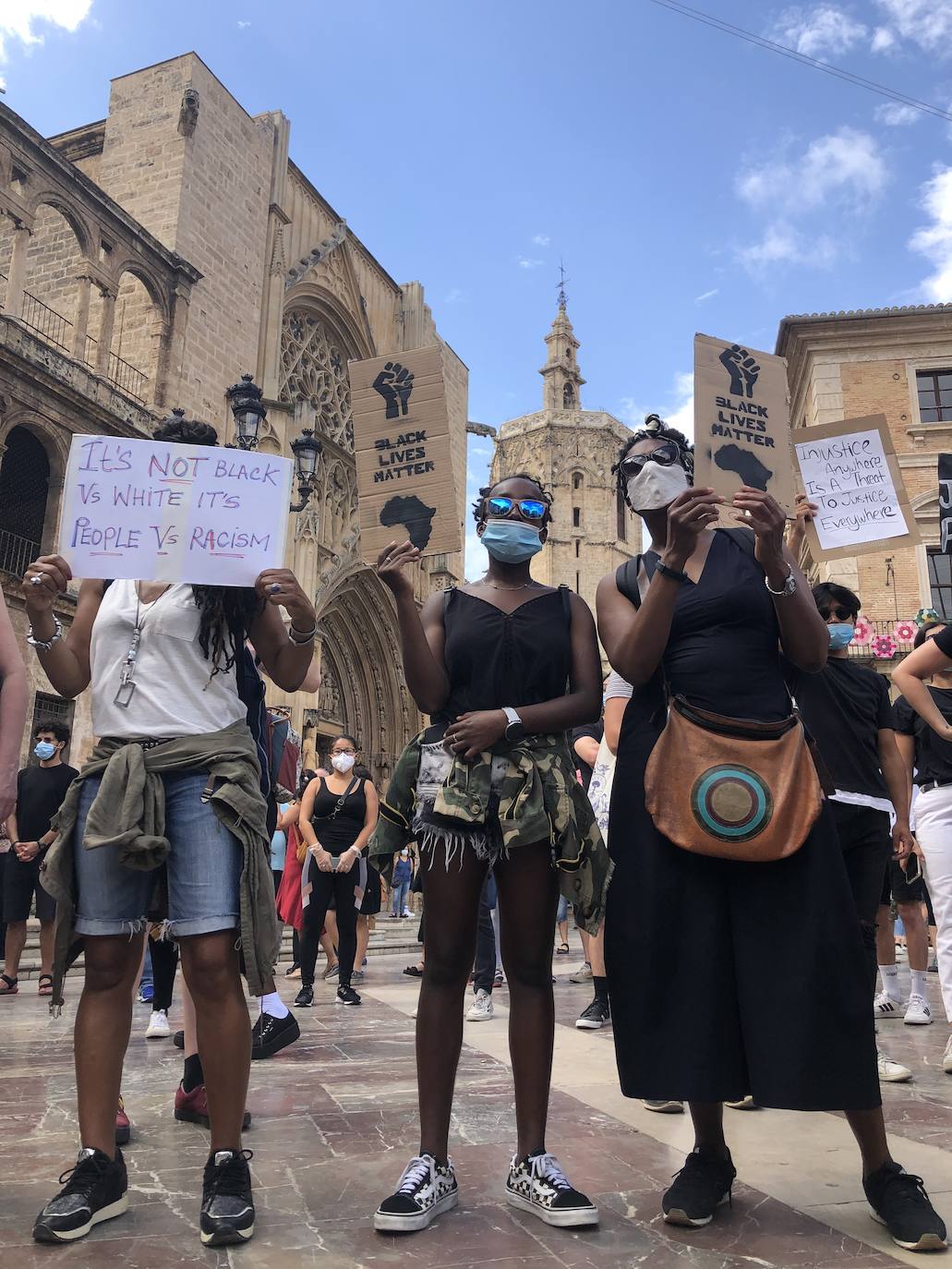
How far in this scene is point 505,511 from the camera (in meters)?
3.02

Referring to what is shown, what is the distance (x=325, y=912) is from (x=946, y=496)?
5169 mm

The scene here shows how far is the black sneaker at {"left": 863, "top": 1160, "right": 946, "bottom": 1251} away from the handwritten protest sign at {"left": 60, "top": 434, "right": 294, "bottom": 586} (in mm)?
2205

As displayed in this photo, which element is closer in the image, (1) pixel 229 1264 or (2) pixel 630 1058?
(1) pixel 229 1264

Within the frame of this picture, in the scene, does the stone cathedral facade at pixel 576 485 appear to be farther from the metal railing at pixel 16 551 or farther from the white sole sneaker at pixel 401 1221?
the white sole sneaker at pixel 401 1221

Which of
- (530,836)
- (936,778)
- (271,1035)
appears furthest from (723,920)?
(271,1035)

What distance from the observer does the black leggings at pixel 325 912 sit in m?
7.05

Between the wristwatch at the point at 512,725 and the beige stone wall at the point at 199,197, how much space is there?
60.6 ft

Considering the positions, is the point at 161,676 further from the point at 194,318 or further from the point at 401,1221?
the point at 194,318

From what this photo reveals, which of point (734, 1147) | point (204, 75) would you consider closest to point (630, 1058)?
point (734, 1147)

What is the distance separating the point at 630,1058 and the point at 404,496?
190cm

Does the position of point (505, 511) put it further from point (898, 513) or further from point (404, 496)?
point (898, 513)

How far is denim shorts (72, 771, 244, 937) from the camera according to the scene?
2.55 metres

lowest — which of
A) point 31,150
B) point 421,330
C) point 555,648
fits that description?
point 555,648

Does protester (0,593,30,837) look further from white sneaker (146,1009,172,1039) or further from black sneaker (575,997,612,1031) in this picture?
black sneaker (575,997,612,1031)
